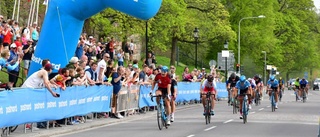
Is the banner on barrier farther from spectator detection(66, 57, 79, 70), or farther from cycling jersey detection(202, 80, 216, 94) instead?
cycling jersey detection(202, 80, 216, 94)

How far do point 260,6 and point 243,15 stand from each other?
2615mm

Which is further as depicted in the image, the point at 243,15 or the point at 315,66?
the point at 315,66

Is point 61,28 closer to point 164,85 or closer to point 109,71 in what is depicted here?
point 109,71

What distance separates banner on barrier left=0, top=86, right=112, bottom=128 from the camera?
1753cm

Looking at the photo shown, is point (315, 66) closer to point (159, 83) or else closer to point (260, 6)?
point (260, 6)

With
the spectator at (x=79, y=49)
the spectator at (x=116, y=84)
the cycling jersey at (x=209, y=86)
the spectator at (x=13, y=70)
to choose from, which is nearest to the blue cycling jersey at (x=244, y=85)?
the cycling jersey at (x=209, y=86)

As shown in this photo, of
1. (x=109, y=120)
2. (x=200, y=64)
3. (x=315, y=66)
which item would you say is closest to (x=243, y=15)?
(x=200, y=64)

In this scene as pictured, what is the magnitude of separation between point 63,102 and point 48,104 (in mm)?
1257

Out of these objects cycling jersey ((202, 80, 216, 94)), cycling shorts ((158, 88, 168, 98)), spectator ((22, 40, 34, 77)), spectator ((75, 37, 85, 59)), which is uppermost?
spectator ((75, 37, 85, 59))

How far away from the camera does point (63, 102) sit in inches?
842

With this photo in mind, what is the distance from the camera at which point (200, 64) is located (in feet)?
290

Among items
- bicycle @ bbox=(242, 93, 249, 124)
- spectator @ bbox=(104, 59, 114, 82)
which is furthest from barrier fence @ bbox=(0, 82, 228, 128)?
bicycle @ bbox=(242, 93, 249, 124)

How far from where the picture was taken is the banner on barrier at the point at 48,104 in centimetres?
1753

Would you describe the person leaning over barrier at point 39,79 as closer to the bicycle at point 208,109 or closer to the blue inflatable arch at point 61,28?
the blue inflatable arch at point 61,28
